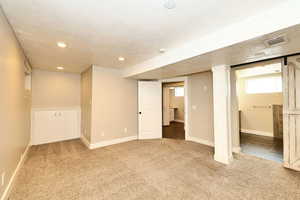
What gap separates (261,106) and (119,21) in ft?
18.9

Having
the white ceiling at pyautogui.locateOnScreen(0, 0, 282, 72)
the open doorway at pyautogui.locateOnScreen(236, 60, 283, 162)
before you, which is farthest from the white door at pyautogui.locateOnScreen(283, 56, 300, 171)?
the white ceiling at pyautogui.locateOnScreen(0, 0, 282, 72)

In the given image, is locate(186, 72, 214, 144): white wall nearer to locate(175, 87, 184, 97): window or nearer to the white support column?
the white support column

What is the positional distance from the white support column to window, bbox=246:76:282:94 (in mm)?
3452

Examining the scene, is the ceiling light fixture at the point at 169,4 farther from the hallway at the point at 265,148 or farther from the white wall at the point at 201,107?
the hallway at the point at 265,148

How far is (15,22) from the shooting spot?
5.80 feet

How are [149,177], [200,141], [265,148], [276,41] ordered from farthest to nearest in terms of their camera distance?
1. [200,141]
2. [265,148]
3. [149,177]
4. [276,41]

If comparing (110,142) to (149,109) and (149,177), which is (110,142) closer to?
(149,109)

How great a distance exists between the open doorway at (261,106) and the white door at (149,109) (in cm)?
266

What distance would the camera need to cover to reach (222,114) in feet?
9.27

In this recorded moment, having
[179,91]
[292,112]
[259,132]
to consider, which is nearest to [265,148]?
[292,112]

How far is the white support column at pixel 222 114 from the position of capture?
277 cm

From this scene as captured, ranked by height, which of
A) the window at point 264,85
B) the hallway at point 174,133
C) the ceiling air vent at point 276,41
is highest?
the ceiling air vent at point 276,41

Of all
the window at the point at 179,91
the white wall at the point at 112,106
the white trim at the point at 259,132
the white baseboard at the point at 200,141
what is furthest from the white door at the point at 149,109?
the window at the point at 179,91

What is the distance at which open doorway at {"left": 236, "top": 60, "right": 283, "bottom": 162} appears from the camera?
170 inches
